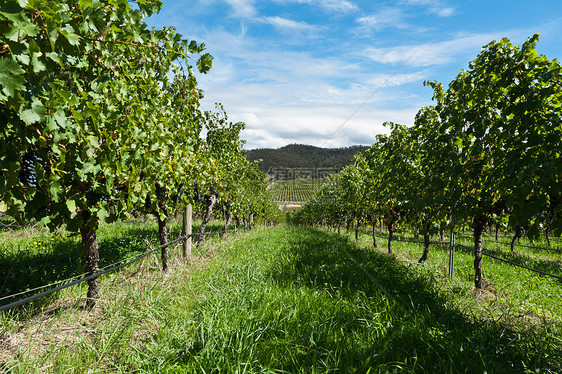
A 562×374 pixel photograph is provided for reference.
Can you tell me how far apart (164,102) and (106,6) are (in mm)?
2542

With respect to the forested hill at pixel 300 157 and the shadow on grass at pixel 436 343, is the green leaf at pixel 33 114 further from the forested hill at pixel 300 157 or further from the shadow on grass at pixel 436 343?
the forested hill at pixel 300 157

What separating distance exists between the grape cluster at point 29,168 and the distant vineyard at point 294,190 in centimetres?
10223

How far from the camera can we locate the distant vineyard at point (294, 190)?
4326 inches

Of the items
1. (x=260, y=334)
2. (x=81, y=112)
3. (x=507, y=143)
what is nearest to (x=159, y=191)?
(x=81, y=112)

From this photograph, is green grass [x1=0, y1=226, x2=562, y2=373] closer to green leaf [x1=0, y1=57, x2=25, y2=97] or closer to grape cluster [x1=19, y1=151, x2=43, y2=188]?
grape cluster [x1=19, y1=151, x2=43, y2=188]

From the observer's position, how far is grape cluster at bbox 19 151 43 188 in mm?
2818

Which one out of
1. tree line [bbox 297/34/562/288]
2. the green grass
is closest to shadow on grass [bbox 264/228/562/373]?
the green grass

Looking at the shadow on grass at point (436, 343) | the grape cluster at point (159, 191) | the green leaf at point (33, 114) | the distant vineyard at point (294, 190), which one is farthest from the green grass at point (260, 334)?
the distant vineyard at point (294, 190)

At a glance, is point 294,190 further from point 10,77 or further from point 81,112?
point 10,77

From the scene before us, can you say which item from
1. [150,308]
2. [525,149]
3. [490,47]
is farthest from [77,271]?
[490,47]

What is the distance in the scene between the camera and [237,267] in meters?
5.25

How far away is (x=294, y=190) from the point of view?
126 m

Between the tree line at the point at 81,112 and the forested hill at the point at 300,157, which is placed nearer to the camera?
the tree line at the point at 81,112

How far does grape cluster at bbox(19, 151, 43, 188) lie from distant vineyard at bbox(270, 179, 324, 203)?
102 metres
